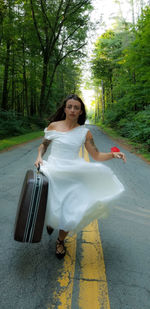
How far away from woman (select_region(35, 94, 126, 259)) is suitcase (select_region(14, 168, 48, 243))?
11cm

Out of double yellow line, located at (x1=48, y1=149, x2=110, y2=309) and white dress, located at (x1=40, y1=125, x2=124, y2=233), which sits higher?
white dress, located at (x1=40, y1=125, x2=124, y2=233)

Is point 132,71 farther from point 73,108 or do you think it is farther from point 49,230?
point 49,230

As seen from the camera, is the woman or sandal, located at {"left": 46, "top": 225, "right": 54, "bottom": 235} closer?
the woman

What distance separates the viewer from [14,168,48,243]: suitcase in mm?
2084

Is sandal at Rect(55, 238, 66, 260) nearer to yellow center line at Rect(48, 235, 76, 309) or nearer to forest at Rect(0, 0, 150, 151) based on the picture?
yellow center line at Rect(48, 235, 76, 309)

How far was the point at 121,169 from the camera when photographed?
24.1 feet

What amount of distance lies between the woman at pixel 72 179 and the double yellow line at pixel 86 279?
24 centimetres

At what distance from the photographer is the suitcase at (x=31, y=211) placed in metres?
2.08

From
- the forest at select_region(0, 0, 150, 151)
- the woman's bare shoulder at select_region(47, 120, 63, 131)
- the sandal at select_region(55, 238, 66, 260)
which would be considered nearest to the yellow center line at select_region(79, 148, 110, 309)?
the sandal at select_region(55, 238, 66, 260)

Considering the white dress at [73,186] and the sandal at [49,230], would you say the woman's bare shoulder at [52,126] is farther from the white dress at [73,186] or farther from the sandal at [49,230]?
the sandal at [49,230]

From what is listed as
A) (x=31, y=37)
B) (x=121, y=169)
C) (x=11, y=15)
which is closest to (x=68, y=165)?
(x=121, y=169)

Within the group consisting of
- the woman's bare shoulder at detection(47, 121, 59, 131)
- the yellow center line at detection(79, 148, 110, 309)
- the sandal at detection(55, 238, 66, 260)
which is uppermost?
the woman's bare shoulder at detection(47, 121, 59, 131)

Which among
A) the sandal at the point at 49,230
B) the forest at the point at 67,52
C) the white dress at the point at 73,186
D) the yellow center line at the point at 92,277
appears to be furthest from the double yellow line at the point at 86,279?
the forest at the point at 67,52

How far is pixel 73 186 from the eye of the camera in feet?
7.56
